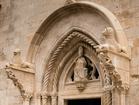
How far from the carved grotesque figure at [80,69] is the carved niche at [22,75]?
3.78 feet

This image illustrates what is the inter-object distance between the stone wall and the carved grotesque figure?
1.29 m

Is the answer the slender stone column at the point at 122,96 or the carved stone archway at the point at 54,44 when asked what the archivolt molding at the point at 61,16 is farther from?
the slender stone column at the point at 122,96

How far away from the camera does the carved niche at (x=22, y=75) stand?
20.8 feet

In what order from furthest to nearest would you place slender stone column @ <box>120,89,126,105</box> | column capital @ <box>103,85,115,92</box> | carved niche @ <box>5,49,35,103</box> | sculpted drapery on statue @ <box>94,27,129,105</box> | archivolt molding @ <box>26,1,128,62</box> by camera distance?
carved niche @ <box>5,49,35,103</box>, archivolt molding @ <box>26,1,128,62</box>, column capital @ <box>103,85,115,92</box>, slender stone column @ <box>120,89,126,105</box>, sculpted drapery on statue @ <box>94,27,129,105</box>

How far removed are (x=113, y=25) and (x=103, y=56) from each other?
1.01 meters

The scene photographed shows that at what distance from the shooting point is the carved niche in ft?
20.8

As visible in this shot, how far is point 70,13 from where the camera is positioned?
6609mm

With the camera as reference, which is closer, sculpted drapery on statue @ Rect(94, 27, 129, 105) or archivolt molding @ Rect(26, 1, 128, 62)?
sculpted drapery on statue @ Rect(94, 27, 129, 105)

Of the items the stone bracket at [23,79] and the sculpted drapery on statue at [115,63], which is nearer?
the sculpted drapery on statue at [115,63]

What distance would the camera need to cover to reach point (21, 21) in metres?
7.56

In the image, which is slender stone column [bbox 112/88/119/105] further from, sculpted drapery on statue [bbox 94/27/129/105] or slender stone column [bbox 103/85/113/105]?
slender stone column [bbox 103/85/113/105]

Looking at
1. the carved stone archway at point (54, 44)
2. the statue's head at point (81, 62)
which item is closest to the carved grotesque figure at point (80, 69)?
the statue's head at point (81, 62)

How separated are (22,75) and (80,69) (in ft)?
4.59

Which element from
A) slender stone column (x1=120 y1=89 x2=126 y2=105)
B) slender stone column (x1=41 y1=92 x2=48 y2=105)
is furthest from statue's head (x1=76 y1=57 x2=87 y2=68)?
slender stone column (x1=120 y1=89 x2=126 y2=105)
